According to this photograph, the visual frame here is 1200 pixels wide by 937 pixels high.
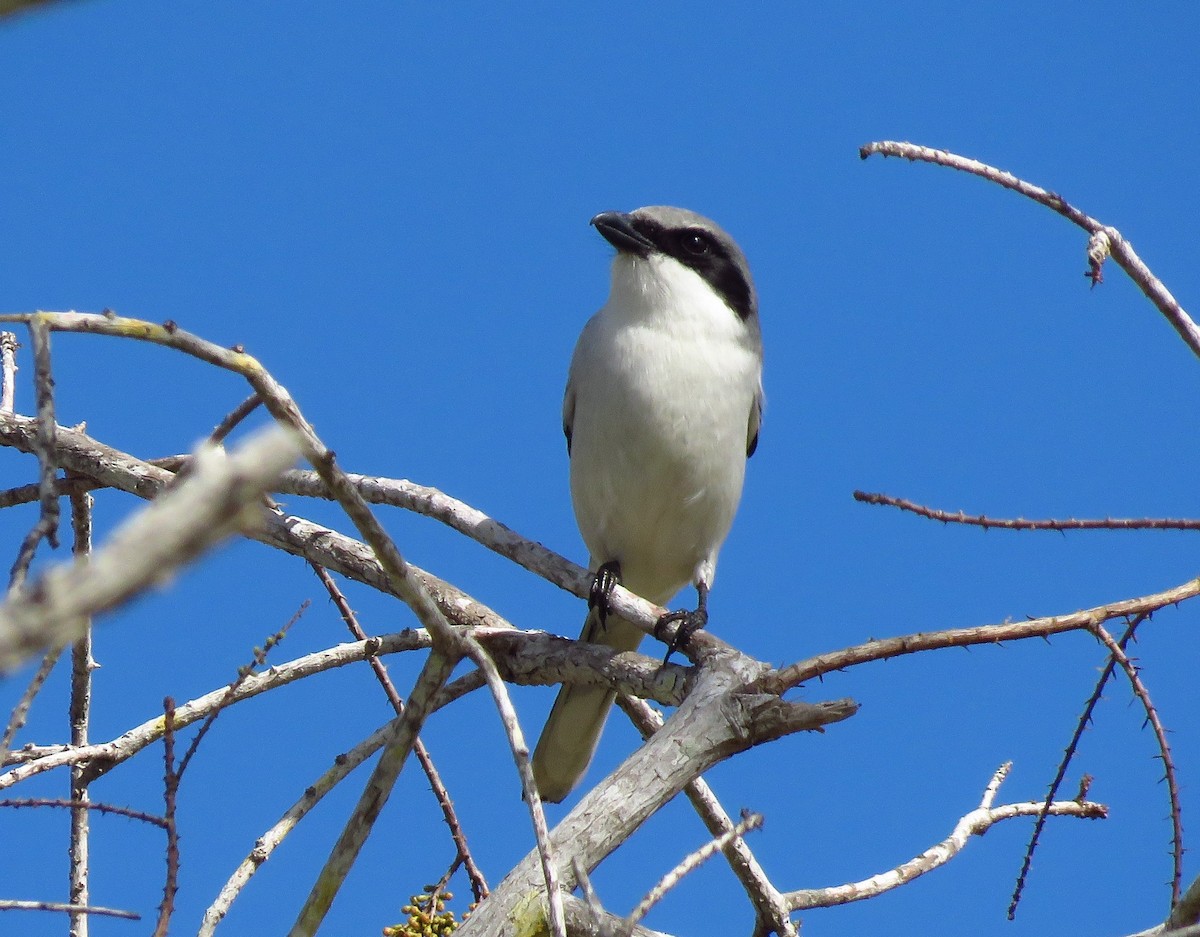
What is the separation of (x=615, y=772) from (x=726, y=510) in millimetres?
2801

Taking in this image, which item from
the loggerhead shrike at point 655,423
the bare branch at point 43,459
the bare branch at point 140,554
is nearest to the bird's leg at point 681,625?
the loggerhead shrike at point 655,423

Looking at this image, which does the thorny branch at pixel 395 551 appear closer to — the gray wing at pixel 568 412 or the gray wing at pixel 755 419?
the gray wing at pixel 568 412

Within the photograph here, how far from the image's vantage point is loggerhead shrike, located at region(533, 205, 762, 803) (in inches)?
215

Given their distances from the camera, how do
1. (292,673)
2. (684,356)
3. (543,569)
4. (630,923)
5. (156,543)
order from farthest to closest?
(684,356) → (543,569) → (292,673) → (630,923) → (156,543)

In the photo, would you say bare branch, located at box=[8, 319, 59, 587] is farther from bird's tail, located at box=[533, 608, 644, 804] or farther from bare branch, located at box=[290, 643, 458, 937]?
bird's tail, located at box=[533, 608, 644, 804]

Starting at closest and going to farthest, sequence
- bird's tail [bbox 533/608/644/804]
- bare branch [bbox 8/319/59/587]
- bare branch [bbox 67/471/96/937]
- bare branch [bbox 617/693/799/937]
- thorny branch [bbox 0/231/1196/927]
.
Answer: bare branch [bbox 8/319/59/587]
thorny branch [bbox 0/231/1196/927]
bare branch [bbox 67/471/96/937]
bare branch [bbox 617/693/799/937]
bird's tail [bbox 533/608/644/804]

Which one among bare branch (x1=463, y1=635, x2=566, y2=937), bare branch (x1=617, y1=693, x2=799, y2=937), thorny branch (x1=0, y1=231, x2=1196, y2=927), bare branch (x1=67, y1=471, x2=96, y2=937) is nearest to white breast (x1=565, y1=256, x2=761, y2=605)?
thorny branch (x1=0, y1=231, x2=1196, y2=927)

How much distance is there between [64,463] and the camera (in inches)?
180

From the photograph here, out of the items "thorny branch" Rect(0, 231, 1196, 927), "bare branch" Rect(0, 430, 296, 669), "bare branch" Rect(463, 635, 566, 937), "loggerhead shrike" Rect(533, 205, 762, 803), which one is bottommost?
"bare branch" Rect(0, 430, 296, 669)

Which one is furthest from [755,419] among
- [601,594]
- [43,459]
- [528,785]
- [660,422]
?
[43,459]

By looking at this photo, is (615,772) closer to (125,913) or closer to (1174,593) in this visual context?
(125,913)

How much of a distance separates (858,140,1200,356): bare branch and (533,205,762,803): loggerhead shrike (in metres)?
2.28

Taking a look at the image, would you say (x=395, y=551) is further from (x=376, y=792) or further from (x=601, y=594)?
Result: (x=601, y=594)

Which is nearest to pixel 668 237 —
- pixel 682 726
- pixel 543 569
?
pixel 543 569
